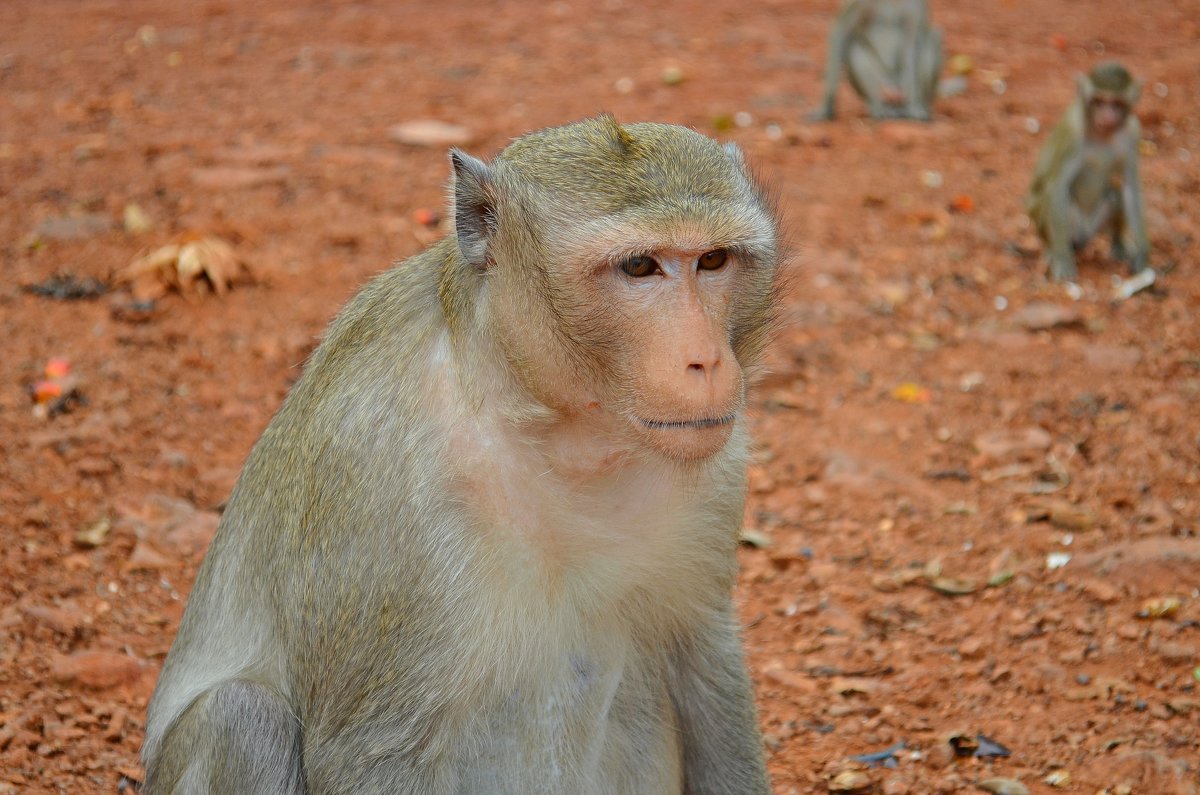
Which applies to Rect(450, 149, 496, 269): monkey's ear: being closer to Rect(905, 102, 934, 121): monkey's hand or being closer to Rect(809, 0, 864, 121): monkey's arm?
Rect(809, 0, 864, 121): monkey's arm

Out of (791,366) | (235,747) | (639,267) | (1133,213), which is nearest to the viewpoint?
(639,267)

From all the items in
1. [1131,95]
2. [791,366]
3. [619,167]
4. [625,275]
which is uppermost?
[619,167]

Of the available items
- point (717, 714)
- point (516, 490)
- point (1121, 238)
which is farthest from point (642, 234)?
point (1121, 238)

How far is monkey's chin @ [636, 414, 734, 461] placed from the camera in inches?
98.6

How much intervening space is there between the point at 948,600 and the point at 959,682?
0.49m

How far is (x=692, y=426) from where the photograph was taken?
2.50 metres

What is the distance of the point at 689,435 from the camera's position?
251cm

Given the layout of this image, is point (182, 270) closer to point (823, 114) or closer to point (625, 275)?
point (625, 275)

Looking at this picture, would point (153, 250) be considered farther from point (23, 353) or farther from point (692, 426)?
point (692, 426)

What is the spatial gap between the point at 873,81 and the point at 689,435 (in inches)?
329

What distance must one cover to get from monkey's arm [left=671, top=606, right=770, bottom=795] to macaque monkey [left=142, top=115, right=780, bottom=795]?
0.11 metres

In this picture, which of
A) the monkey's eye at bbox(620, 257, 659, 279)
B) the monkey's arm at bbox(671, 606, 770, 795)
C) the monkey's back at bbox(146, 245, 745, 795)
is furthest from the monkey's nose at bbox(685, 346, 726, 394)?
the monkey's arm at bbox(671, 606, 770, 795)

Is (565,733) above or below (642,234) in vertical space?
below

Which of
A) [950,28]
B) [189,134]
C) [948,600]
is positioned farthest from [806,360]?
[950,28]
